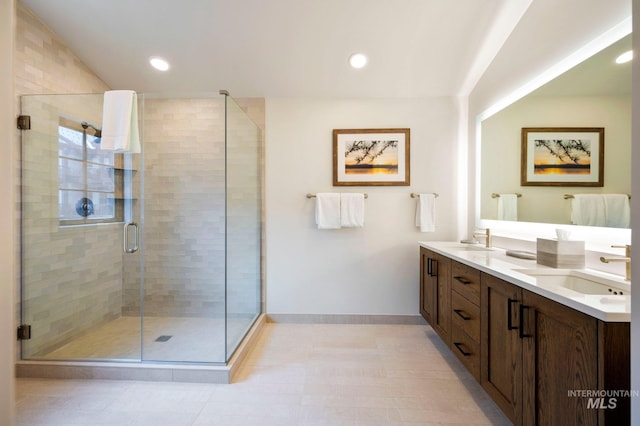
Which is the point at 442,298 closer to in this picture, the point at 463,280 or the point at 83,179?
the point at 463,280

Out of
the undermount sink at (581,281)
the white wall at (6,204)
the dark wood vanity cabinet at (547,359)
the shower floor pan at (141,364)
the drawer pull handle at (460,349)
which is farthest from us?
the shower floor pan at (141,364)

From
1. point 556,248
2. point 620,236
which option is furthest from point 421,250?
point 620,236

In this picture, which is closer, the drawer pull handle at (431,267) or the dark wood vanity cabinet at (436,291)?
the dark wood vanity cabinet at (436,291)

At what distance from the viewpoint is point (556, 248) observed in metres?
1.48

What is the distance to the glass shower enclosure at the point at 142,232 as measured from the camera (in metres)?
2.06

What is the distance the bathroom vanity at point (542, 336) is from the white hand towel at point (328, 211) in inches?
41.3

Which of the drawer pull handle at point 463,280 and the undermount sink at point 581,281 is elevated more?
the undermount sink at point 581,281

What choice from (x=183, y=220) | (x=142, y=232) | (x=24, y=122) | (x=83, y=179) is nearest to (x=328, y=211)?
(x=183, y=220)

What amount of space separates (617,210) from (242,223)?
7.83 ft

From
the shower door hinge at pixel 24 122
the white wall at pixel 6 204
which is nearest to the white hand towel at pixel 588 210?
the white wall at pixel 6 204

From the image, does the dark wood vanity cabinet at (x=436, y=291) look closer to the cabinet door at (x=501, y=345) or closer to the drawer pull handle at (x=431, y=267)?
the drawer pull handle at (x=431, y=267)

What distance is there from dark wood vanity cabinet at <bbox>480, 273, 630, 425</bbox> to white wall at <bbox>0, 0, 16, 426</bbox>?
1913mm

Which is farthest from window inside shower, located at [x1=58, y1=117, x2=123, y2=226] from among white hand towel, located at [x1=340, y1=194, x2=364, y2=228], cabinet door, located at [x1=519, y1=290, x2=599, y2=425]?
cabinet door, located at [x1=519, y1=290, x2=599, y2=425]

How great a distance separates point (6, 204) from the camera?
100cm
